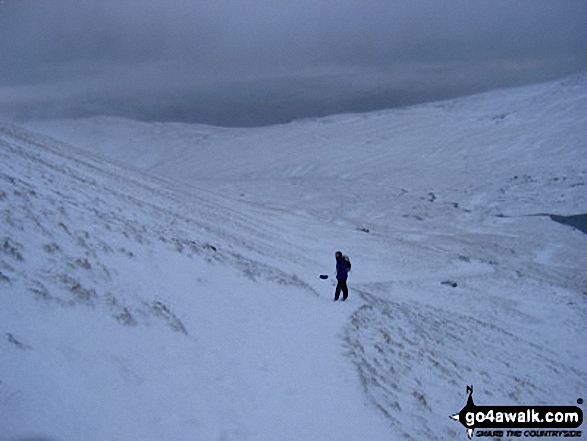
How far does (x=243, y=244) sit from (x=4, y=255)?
13634mm

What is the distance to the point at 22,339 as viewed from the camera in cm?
739

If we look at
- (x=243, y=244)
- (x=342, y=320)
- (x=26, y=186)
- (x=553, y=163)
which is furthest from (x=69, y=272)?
(x=553, y=163)

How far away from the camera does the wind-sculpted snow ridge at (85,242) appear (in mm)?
9477

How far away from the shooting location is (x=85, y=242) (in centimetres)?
1203

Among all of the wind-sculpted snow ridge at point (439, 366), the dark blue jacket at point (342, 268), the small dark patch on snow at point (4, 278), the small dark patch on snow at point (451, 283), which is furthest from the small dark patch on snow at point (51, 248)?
the small dark patch on snow at point (451, 283)

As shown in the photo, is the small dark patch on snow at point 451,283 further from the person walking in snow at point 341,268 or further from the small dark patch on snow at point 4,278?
the small dark patch on snow at point 4,278

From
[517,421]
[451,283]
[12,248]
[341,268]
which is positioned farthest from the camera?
[451,283]

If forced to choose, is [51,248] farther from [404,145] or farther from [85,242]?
[404,145]

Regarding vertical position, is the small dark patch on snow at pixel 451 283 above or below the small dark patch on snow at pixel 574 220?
above

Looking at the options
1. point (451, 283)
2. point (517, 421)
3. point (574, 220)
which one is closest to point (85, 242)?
point (517, 421)

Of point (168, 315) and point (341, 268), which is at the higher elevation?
point (168, 315)

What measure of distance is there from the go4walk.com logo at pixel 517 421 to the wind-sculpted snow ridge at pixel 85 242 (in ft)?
22.2

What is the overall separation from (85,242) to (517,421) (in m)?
11.5

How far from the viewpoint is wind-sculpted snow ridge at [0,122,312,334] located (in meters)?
9.48
